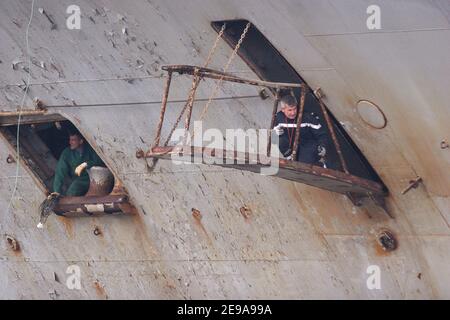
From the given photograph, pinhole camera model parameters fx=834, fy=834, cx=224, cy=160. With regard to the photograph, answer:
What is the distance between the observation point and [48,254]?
28.7 feet

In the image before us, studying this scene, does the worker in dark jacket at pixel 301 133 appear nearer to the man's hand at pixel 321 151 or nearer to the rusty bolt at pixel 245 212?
the man's hand at pixel 321 151

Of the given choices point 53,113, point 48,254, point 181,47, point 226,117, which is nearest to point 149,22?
point 181,47

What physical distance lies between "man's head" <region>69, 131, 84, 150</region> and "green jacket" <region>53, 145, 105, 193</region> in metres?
0.05

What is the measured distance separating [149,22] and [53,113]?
1.59m

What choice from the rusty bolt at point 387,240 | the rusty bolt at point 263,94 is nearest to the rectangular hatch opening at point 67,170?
the rusty bolt at point 263,94

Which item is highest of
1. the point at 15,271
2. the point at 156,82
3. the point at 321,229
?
the point at 156,82

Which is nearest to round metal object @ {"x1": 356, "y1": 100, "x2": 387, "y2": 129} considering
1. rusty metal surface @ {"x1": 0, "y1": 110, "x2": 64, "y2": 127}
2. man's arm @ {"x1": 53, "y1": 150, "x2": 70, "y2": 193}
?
rusty metal surface @ {"x1": 0, "y1": 110, "x2": 64, "y2": 127}

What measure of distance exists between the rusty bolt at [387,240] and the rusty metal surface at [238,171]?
0.17ft

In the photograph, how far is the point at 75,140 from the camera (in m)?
8.48

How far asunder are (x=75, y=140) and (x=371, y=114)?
323cm

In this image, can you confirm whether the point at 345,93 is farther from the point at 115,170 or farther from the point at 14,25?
the point at 14,25

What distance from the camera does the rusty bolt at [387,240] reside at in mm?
7066

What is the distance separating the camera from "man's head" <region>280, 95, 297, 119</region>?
21.9 feet

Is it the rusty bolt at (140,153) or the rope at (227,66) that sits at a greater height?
the rope at (227,66)
